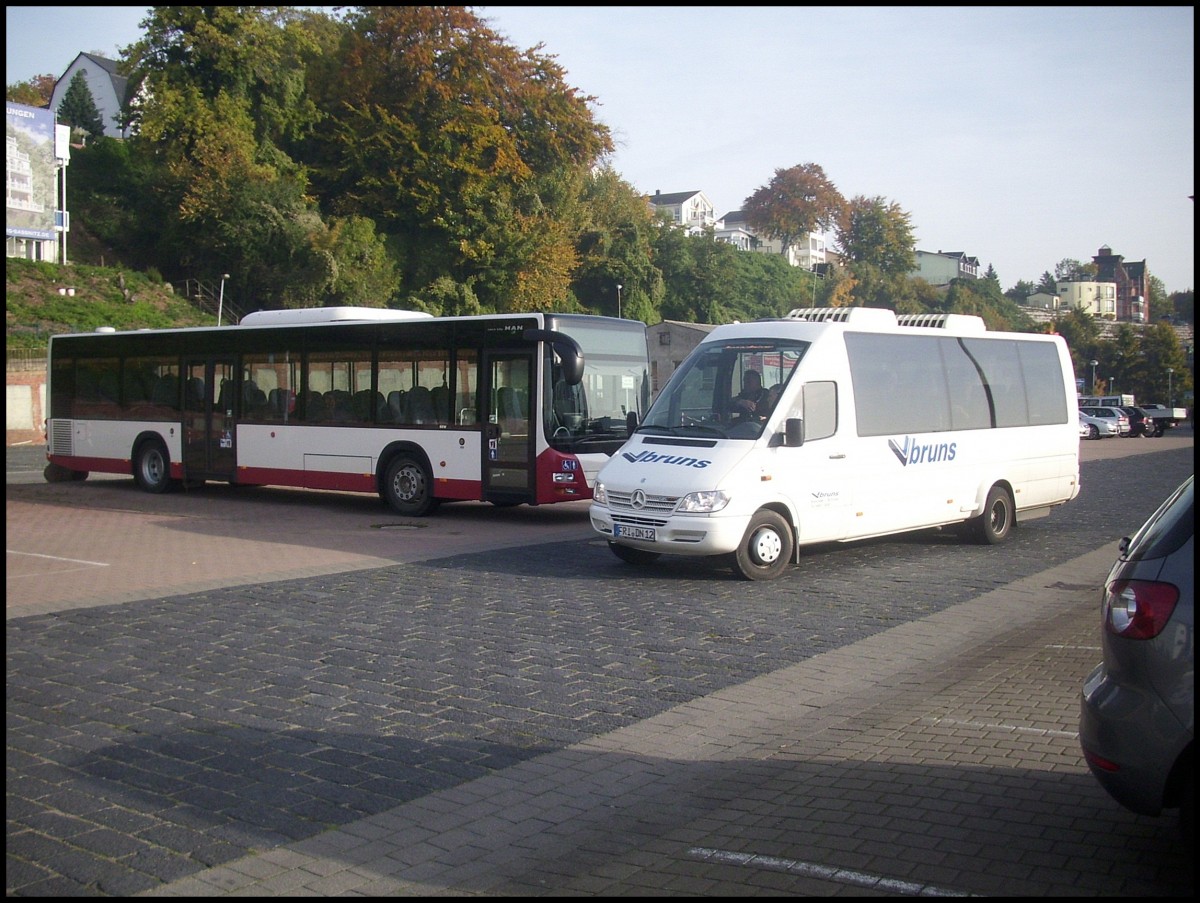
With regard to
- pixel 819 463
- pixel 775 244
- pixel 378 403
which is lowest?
pixel 819 463

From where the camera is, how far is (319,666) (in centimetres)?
817

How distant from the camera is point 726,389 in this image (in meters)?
13.0

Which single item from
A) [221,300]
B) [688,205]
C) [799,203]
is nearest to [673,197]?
[688,205]

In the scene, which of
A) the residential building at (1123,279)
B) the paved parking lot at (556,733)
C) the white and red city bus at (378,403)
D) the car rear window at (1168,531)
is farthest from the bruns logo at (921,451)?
the residential building at (1123,279)

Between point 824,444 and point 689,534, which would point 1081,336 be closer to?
point 824,444

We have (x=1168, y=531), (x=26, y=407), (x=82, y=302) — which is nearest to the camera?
(x=1168, y=531)

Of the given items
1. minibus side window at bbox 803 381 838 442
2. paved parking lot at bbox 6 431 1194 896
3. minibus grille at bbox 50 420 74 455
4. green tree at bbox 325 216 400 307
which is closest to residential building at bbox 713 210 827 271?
green tree at bbox 325 216 400 307

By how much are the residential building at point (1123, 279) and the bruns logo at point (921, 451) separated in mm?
188837

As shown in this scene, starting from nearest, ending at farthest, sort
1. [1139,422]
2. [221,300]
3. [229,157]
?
[221,300] → [229,157] → [1139,422]

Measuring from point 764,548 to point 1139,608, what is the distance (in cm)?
800

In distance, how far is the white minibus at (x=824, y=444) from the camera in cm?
1211

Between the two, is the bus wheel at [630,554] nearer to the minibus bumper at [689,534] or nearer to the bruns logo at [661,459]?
the minibus bumper at [689,534]

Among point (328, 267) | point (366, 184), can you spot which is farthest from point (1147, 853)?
point (366, 184)

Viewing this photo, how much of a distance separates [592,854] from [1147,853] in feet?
7.37
